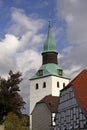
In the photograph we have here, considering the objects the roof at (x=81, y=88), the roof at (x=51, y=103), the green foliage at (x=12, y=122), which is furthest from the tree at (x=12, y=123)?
the roof at (x=51, y=103)

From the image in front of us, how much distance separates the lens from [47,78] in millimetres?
102000

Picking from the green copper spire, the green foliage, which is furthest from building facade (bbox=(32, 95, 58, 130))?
the green copper spire

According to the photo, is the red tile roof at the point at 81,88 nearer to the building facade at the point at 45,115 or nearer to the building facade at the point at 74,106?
the building facade at the point at 74,106

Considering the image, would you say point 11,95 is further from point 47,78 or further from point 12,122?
point 47,78

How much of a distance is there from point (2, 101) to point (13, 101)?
1548 millimetres

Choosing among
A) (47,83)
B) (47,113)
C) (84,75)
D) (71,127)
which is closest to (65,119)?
(71,127)

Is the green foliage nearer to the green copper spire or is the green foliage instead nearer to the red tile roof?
the red tile roof

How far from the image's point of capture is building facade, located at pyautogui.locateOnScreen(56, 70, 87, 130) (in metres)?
53.3

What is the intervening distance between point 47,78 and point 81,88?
150 ft

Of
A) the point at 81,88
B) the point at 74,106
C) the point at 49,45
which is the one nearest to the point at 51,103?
the point at 81,88

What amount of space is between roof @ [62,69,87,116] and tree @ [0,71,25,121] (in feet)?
27.2

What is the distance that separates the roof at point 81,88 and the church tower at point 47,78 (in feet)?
134

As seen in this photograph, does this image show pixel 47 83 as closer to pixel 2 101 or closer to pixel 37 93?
pixel 37 93

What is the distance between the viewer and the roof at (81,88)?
176 ft
